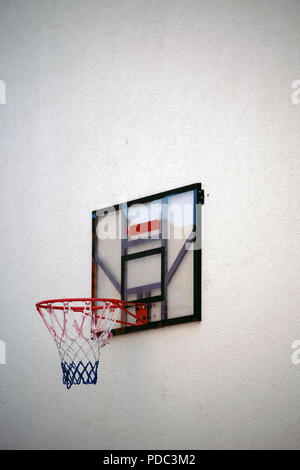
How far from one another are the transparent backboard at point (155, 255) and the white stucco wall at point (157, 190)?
0.45 feet

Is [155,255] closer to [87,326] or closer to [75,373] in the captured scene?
[87,326]

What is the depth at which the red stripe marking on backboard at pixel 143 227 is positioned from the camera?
24.0 ft

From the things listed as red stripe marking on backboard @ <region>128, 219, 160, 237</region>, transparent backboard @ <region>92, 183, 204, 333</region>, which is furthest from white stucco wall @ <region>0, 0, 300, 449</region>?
red stripe marking on backboard @ <region>128, 219, 160, 237</region>

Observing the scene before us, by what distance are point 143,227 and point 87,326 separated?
1151 millimetres

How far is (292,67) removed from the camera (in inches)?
272

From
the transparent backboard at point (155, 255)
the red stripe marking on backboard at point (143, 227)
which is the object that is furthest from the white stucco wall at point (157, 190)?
the red stripe marking on backboard at point (143, 227)

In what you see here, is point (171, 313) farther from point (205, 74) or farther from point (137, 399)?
point (205, 74)

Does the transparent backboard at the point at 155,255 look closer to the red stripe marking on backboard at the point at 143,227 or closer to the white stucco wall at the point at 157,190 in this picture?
the red stripe marking on backboard at the point at 143,227

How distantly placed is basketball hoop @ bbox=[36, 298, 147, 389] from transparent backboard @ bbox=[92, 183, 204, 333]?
4.5 inches

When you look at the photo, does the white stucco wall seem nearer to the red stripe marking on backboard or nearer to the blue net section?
the blue net section

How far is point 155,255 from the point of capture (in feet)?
23.7

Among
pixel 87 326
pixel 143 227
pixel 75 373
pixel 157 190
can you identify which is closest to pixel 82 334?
pixel 87 326

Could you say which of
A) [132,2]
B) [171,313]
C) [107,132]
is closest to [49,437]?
[171,313]

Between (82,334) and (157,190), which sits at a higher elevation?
(157,190)
